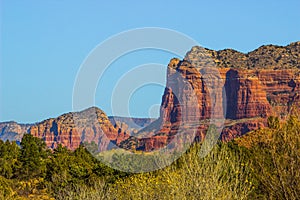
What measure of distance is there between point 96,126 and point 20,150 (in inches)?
693

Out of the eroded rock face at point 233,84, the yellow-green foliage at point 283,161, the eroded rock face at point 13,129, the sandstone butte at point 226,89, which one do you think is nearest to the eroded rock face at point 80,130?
the sandstone butte at point 226,89

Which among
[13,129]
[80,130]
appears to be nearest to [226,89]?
[13,129]

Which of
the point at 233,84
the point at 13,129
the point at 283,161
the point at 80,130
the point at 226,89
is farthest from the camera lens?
the point at 13,129

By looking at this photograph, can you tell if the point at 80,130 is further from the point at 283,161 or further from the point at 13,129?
the point at 13,129

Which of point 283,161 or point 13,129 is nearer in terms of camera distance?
point 283,161

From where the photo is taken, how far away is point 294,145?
19438 millimetres

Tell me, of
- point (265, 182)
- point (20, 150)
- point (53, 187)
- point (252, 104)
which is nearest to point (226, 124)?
point (252, 104)

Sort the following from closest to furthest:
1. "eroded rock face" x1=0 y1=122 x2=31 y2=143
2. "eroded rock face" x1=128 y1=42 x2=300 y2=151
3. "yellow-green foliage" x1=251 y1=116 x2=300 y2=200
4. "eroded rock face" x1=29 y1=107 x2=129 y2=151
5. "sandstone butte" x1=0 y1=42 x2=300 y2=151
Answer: "yellow-green foliage" x1=251 y1=116 x2=300 y2=200
"eroded rock face" x1=29 y1=107 x2=129 y2=151
"sandstone butte" x1=0 y1=42 x2=300 y2=151
"eroded rock face" x1=128 y1=42 x2=300 y2=151
"eroded rock face" x1=0 y1=122 x2=31 y2=143

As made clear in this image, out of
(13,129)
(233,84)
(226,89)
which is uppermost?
(233,84)

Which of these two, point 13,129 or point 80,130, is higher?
point 13,129

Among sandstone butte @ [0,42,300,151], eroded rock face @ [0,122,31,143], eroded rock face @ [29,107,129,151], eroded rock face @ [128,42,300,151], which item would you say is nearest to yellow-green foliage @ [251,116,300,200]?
eroded rock face @ [29,107,129,151]

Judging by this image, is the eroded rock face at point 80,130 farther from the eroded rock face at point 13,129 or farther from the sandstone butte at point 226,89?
the eroded rock face at point 13,129

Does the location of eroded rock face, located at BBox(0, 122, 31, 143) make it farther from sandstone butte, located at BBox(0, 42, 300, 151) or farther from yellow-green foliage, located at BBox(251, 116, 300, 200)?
yellow-green foliage, located at BBox(251, 116, 300, 200)

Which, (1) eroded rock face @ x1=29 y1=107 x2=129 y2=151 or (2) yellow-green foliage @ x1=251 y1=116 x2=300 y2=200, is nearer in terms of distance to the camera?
(2) yellow-green foliage @ x1=251 y1=116 x2=300 y2=200
